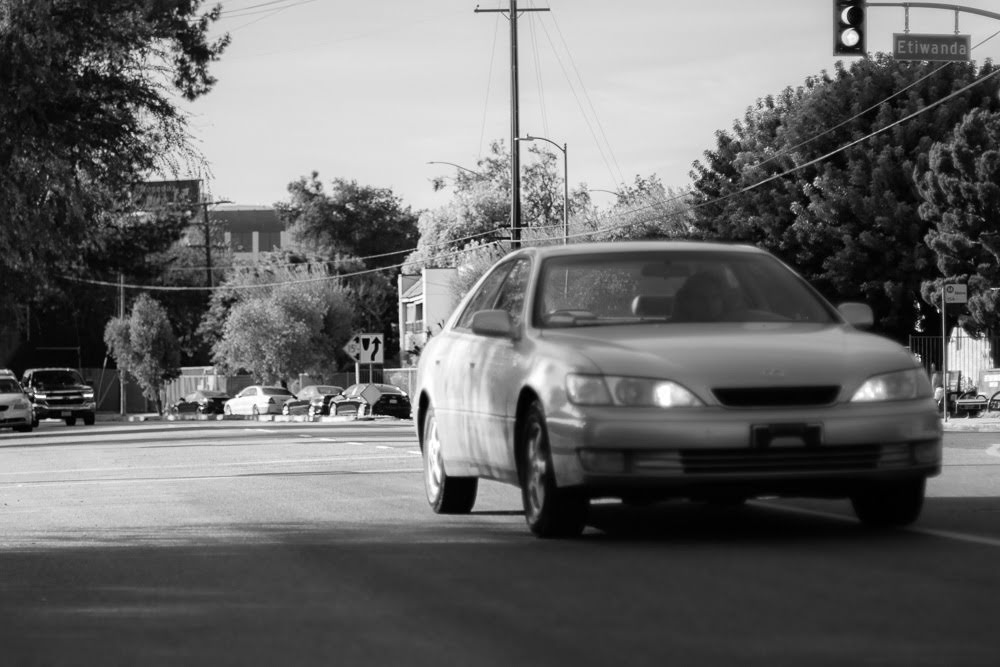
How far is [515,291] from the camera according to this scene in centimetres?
1076

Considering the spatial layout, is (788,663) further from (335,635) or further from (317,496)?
(317,496)

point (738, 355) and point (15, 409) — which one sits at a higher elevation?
point (738, 355)

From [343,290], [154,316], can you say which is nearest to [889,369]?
[154,316]

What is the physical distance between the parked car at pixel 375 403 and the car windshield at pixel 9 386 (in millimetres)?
9229

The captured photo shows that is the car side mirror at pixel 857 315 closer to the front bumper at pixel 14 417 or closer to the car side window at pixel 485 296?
the car side window at pixel 485 296

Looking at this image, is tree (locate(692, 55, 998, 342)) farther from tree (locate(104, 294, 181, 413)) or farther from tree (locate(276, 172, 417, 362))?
tree (locate(276, 172, 417, 362))

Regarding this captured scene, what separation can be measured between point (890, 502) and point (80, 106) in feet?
68.5

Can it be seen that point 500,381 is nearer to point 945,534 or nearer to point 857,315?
point 857,315

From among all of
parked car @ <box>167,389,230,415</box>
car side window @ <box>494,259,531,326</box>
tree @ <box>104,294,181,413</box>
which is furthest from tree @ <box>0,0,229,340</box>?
tree @ <box>104,294,181,413</box>

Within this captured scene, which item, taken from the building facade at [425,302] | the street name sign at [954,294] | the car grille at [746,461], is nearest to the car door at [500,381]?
the car grille at [746,461]

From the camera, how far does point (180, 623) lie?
6945 millimetres

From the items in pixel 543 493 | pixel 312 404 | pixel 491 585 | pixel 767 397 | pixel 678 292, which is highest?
pixel 678 292

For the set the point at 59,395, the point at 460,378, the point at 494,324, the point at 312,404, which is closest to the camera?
the point at 494,324

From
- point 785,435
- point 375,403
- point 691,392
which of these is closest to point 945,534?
point 785,435
